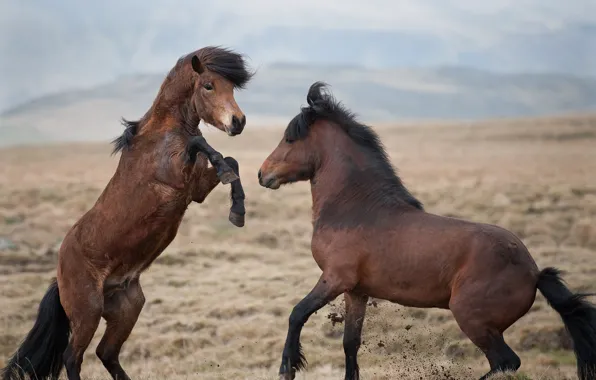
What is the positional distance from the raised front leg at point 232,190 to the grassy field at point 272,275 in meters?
1.97

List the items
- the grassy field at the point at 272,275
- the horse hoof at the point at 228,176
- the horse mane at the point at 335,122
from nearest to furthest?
the horse hoof at the point at 228,176 → the horse mane at the point at 335,122 → the grassy field at the point at 272,275

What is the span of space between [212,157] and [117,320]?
1911 millimetres

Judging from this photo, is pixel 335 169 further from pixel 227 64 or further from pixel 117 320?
pixel 117 320

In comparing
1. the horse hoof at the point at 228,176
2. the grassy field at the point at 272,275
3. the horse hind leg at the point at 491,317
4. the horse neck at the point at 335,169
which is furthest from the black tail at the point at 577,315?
the horse hoof at the point at 228,176

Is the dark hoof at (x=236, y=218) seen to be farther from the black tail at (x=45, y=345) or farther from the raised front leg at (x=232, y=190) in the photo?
the black tail at (x=45, y=345)

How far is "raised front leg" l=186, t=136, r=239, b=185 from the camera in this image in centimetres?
812

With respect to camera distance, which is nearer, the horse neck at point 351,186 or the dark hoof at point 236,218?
the horse neck at point 351,186

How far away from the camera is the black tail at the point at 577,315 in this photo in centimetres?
735

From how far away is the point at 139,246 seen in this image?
27.6 ft

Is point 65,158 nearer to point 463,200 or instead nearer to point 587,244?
point 463,200

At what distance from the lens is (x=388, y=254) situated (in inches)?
299

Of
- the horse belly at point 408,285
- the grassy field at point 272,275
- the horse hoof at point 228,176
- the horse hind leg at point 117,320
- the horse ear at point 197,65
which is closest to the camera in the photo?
the horse belly at point 408,285

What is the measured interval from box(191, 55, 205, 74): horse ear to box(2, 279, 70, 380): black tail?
2.53 meters

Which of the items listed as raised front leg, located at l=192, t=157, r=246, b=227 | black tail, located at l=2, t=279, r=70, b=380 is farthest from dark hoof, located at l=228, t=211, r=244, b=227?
black tail, located at l=2, t=279, r=70, b=380
